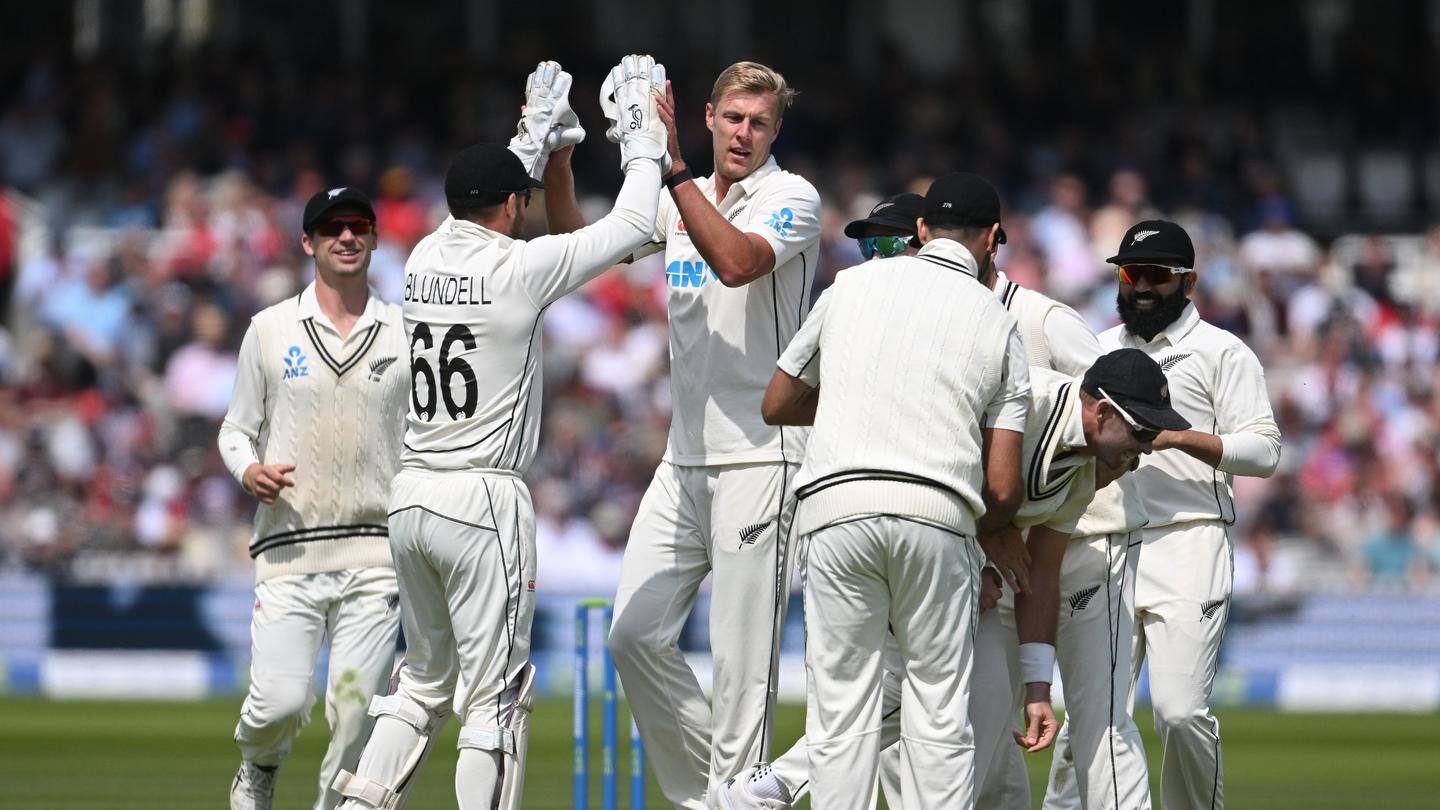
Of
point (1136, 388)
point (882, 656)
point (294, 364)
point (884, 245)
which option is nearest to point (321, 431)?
point (294, 364)

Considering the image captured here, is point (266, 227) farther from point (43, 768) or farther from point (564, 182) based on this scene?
point (564, 182)

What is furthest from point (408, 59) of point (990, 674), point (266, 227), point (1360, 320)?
point (990, 674)

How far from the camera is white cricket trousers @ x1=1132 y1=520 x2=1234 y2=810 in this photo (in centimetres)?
758

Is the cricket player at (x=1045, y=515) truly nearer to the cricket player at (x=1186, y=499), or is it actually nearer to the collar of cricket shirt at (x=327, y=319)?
the cricket player at (x=1186, y=499)

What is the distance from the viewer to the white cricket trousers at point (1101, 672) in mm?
7141

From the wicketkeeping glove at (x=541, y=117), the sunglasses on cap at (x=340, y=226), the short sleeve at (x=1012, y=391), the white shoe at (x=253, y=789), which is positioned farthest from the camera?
the sunglasses on cap at (x=340, y=226)

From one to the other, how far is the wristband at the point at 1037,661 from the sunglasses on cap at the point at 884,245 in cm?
169

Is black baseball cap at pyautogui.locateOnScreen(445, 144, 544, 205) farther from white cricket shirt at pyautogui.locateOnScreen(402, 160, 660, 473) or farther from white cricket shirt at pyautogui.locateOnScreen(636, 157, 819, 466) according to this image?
white cricket shirt at pyautogui.locateOnScreen(636, 157, 819, 466)

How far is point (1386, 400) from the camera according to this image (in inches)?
733

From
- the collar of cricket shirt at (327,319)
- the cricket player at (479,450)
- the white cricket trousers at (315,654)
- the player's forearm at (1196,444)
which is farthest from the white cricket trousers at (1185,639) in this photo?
the collar of cricket shirt at (327,319)

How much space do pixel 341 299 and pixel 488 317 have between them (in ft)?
5.08

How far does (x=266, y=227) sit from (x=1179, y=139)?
31.0 ft

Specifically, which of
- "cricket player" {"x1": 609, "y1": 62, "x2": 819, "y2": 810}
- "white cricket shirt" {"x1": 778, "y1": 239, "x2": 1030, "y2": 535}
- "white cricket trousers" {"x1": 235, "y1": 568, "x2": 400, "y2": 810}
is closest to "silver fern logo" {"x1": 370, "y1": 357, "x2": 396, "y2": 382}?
"white cricket trousers" {"x1": 235, "y1": 568, "x2": 400, "y2": 810}

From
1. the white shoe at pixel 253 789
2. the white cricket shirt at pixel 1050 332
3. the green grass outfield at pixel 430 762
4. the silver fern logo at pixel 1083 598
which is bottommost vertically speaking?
the green grass outfield at pixel 430 762
